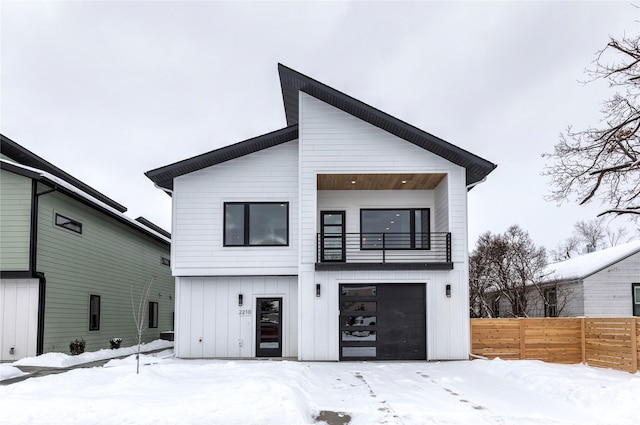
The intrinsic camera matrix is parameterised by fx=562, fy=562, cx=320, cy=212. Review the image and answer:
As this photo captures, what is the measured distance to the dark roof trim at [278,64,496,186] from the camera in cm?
1500

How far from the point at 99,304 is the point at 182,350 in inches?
185

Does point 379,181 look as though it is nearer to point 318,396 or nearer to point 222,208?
point 222,208

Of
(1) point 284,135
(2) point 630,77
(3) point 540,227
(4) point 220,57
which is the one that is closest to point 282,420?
(1) point 284,135

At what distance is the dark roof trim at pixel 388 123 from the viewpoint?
15000 mm

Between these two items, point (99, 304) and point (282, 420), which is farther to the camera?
point (99, 304)

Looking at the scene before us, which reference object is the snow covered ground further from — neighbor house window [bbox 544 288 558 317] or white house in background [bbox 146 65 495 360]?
neighbor house window [bbox 544 288 558 317]

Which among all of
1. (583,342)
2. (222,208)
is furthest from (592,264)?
(222,208)

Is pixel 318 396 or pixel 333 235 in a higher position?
pixel 333 235

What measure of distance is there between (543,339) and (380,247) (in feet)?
16.5

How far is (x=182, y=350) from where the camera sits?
15.6 meters

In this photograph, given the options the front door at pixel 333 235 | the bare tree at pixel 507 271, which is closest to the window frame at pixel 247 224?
the front door at pixel 333 235

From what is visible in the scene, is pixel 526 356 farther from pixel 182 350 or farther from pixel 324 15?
pixel 324 15

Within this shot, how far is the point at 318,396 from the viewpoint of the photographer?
31.5ft

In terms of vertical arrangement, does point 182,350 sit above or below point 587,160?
below
